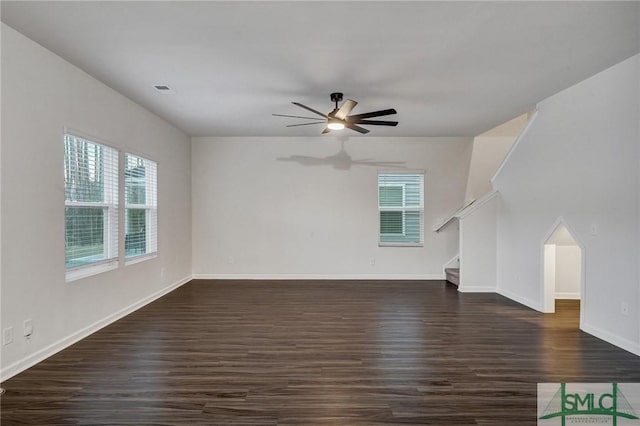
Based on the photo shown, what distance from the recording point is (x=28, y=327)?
2762mm

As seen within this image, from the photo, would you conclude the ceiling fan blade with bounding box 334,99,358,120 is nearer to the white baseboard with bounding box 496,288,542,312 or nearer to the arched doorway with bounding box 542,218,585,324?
the arched doorway with bounding box 542,218,585,324

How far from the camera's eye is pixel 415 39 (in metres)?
2.75

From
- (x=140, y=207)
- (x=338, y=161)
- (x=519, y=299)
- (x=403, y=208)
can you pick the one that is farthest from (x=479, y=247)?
(x=140, y=207)

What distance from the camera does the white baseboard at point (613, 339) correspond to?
3.07 m

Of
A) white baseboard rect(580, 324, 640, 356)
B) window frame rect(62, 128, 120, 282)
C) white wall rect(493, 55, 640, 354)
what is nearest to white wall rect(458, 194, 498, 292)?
white wall rect(493, 55, 640, 354)

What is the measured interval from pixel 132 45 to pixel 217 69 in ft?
2.45

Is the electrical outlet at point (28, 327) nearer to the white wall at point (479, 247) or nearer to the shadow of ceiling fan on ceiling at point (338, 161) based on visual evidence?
the shadow of ceiling fan on ceiling at point (338, 161)

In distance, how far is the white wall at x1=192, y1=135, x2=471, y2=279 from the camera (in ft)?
21.3

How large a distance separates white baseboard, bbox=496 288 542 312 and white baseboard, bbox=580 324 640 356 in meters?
0.80

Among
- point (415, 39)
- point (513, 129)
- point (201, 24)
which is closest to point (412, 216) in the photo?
point (513, 129)

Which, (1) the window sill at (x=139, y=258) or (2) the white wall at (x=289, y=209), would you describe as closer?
(1) the window sill at (x=139, y=258)

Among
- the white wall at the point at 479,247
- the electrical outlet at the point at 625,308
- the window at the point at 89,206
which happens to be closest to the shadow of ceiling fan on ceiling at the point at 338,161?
the white wall at the point at 479,247

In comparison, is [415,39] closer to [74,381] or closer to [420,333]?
[420,333]

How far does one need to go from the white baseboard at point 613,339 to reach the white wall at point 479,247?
72.8 inches
